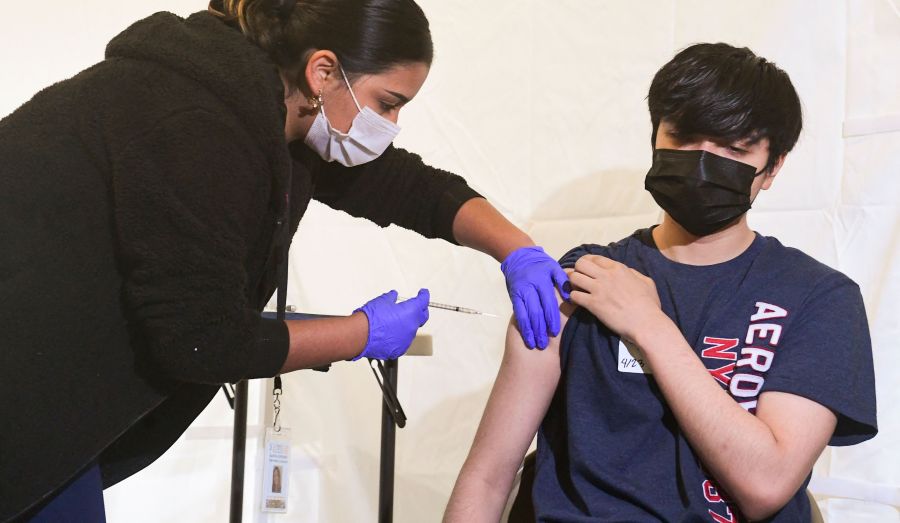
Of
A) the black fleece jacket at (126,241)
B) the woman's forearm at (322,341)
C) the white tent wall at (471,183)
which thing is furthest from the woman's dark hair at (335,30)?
the white tent wall at (471,183)

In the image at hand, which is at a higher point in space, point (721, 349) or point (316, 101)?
point (316, 101)

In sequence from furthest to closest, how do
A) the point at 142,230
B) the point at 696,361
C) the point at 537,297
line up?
1. the point at 537,297
2. the point at 696,361
3. the point at 142,230

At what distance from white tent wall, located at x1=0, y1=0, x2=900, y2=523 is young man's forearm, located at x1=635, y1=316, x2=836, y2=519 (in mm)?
799

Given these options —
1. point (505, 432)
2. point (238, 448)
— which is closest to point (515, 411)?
point (505, 432)

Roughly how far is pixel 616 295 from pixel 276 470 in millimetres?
1687

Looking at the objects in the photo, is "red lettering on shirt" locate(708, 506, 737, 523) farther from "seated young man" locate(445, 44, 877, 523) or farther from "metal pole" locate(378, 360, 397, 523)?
"metal pole" locate(378, 360, 397, 523)

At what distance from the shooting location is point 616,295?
135cm

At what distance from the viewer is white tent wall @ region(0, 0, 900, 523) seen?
2012mm

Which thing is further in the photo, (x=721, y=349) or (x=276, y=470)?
(x=276, y=470)

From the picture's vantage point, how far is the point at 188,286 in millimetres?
1164

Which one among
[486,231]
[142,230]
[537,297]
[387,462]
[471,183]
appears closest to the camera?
[142,230]

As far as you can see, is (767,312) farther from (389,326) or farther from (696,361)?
(389,326)

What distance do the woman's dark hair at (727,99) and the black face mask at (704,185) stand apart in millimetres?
46

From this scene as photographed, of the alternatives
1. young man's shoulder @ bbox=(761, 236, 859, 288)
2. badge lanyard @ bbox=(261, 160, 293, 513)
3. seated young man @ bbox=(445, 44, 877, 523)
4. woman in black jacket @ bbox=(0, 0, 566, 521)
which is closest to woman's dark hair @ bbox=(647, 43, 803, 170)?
seated young man @ bbox=(445, 44, 877, 523)
